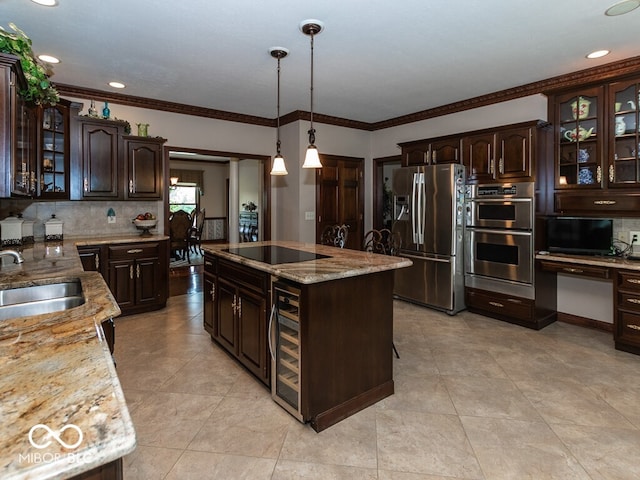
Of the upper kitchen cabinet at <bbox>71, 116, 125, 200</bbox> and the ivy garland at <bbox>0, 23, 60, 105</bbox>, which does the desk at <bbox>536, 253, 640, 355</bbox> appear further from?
the upper kitchen cabinet at <bbox>71, 116, 125, 200</bbox>

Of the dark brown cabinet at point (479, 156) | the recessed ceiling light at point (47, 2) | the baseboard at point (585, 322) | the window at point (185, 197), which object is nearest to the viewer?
the recessed ceiling light at point (47, 2)

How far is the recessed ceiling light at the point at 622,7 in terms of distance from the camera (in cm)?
250

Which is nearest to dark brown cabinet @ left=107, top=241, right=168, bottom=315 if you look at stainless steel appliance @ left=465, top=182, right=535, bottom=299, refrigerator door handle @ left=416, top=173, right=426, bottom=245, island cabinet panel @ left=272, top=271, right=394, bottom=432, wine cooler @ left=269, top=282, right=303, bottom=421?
wine cooler @ left=269, top=282, right=303, bottom=421

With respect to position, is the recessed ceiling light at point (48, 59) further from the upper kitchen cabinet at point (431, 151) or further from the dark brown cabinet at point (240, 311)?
the upper kitchen cabinet at point (431, 151)

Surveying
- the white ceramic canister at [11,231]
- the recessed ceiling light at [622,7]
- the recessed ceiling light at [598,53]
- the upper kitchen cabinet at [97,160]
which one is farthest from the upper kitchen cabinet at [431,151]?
the white ceramic canister at [11,231]

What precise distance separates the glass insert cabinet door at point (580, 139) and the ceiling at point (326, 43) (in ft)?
1.11

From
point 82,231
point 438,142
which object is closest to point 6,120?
point 82,231

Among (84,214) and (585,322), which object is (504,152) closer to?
(585,322)

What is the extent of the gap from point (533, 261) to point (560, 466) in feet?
8.08

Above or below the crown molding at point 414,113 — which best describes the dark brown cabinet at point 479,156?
below

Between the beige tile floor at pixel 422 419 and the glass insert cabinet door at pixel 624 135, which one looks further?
the glass insert cabinet door at pixel 624 135

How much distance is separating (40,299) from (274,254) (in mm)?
1502

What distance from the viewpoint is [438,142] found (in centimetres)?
477

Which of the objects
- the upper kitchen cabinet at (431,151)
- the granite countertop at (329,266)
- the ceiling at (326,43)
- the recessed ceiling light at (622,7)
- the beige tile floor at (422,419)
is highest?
the ceiling at (326,43)
